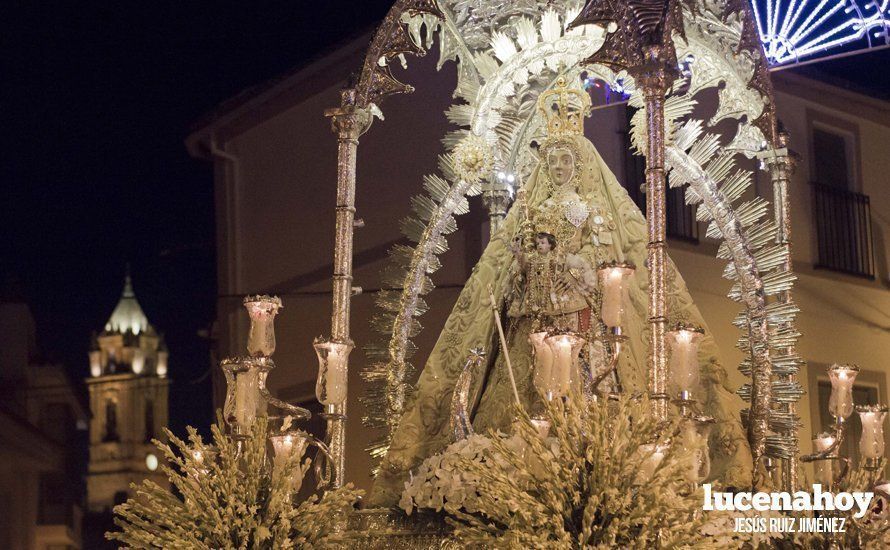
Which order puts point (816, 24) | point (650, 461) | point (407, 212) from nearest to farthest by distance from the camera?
1. point (650, 461)
2. point (816, 24)
3. point (407, 212)

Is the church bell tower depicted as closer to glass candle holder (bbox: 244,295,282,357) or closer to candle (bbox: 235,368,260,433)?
glass candle holder (bbox: 244,295,282,357)

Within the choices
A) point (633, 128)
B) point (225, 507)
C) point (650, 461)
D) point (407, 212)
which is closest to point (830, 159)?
point (407, 212)

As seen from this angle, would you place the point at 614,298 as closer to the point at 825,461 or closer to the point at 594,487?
the point at 594,487

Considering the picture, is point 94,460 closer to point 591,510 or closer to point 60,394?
point 60,394

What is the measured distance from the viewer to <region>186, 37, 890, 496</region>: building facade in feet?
43.1

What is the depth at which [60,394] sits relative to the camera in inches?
792

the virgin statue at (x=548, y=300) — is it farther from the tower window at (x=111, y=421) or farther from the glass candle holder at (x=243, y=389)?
the tower window at (x=111, y=421)

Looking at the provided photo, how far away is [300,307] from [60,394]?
249 inches

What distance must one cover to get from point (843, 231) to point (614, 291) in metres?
7.72

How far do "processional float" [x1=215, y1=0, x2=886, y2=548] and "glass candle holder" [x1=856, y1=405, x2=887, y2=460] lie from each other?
0.04ft

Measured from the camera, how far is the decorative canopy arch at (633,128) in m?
8.59

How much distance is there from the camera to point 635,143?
9141 millimetres

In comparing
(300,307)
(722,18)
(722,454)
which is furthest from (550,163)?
(300,307)

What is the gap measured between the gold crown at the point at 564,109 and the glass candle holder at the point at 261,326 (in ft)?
7.12
